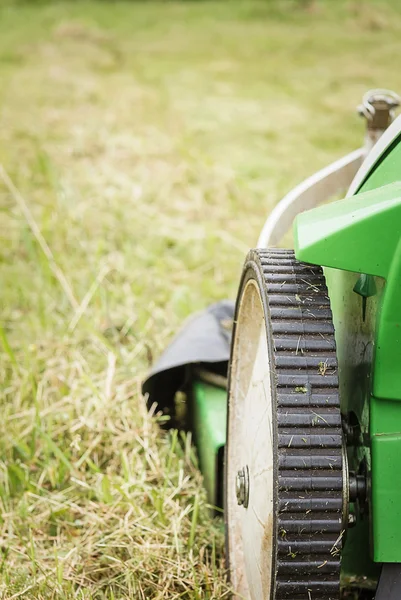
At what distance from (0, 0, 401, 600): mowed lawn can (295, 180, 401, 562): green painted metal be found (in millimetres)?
374

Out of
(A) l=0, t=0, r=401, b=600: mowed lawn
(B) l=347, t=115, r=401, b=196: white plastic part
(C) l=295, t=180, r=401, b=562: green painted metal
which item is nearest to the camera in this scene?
(C) l=295, t=180, r=401, b=562: green painted metal

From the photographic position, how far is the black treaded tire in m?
0.92

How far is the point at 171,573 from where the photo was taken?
49.4 inches

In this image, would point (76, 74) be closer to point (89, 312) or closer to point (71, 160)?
point (71, 160)

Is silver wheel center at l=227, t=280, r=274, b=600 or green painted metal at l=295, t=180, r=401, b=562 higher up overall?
green painted metal at l=295, t=180, r=401, b=562

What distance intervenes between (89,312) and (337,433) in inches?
52.0

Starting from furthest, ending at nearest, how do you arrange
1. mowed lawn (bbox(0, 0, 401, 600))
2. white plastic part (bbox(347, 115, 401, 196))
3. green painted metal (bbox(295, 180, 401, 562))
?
mowed lawn (bbox(0, 0, 401, 600)), white plastic part (bbox(347, 115, 401, 196)), green painted metal (bbox(295, 180, 401, 562))

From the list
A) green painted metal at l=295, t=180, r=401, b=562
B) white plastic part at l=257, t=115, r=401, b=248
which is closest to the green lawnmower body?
green painted metal at l=295, t=180, r=401, b=562

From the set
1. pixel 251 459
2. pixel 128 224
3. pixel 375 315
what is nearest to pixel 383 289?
pixel 375 315

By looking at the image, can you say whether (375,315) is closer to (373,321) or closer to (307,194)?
(373,321)

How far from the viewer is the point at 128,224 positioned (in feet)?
9.58

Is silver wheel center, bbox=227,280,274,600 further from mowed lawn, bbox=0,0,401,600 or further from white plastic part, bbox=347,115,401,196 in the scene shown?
white plastic part, bbox=347,115,401,196

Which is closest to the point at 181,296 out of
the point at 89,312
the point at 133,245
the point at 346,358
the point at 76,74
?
the point at 89,312

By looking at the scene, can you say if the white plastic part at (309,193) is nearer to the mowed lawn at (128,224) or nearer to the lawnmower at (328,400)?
the lawnmower at (328,400)
